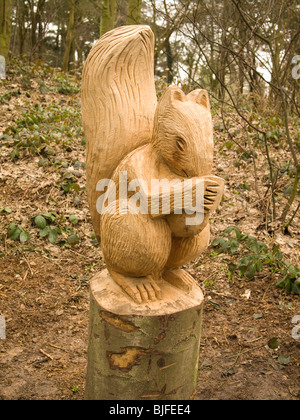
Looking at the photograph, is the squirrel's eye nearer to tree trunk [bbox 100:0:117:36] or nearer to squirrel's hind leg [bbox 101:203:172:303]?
squirrel's hind leg [bbox 101:203:172:303]

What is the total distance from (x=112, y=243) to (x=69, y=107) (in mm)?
4696

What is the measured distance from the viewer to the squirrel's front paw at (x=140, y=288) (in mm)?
1931

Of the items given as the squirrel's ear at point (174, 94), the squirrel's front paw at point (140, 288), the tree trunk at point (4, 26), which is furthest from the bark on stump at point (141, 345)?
the tree trunk at point (4, 26)

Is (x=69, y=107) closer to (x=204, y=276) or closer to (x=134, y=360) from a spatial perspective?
(x=204, y=276)

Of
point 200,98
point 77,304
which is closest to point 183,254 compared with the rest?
point 200,98

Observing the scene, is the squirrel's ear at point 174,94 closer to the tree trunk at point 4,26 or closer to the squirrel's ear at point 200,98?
the squirrel's ear at point 200,98

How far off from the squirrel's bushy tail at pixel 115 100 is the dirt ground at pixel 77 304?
136 cm

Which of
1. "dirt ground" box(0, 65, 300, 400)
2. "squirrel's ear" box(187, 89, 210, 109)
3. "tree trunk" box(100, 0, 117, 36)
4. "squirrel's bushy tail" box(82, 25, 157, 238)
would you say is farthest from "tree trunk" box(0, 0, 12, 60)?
"squirrel's ear" box(187, 89, 210, 109)

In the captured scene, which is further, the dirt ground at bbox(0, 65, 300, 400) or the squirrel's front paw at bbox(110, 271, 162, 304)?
the dirt ground at bbox(0, 65, 300, 400)

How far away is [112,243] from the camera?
1.91 m

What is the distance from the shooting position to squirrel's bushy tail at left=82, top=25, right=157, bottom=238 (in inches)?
78.0

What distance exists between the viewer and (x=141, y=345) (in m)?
1.87

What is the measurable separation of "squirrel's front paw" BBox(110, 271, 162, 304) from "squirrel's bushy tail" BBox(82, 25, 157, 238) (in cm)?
52

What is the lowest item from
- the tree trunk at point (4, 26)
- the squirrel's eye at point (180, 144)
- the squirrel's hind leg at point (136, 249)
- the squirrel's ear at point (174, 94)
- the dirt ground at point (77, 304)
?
the dirt ground at point (77, 304)
